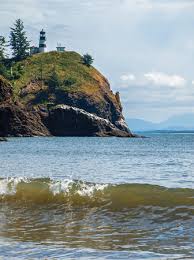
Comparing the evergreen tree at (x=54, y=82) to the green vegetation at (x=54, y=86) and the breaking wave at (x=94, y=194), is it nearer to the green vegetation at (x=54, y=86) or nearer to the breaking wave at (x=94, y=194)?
the green vegetation at (x=54, y=86)

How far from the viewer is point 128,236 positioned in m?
15.1

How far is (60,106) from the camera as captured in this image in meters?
161

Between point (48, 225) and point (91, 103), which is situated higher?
point (91, 103)

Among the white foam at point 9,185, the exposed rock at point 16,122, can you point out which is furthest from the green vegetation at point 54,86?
the white foam at point 9,185

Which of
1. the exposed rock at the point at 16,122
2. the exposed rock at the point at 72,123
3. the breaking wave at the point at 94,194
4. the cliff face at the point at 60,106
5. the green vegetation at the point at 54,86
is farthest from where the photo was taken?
the green vegetation at the point at 54,86

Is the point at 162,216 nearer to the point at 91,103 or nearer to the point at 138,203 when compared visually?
the point at 138,203

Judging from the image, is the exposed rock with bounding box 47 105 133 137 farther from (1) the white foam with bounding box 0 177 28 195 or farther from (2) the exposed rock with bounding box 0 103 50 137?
(1) the white foam with bounding box 0 177 28 195

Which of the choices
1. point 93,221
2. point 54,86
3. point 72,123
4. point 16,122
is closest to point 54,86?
point 54,86

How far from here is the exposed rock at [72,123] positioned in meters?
157

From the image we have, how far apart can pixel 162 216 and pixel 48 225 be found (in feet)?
12.6

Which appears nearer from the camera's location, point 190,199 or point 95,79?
point 190,199

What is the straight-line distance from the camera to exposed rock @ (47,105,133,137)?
15675cm

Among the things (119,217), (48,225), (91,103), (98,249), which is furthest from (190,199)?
(91,103)

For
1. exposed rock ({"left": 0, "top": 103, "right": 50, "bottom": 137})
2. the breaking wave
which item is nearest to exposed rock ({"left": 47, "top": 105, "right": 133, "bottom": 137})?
exposed rock ({"left": 0, "top": 103, "right": 50, "bottom": 137})
